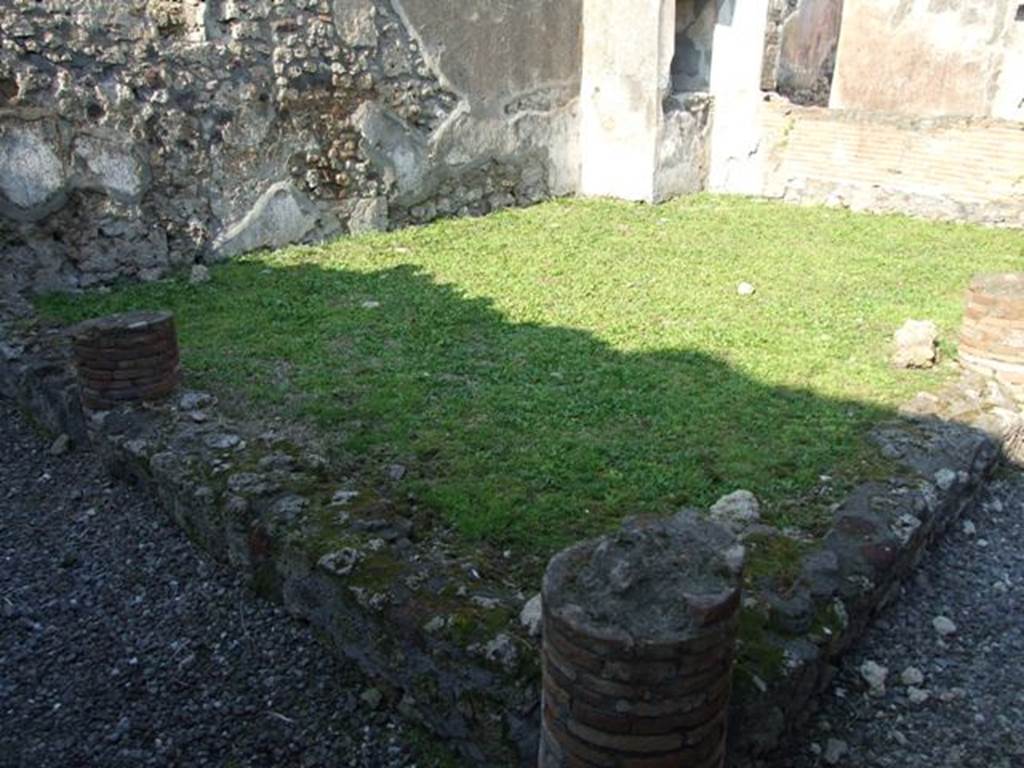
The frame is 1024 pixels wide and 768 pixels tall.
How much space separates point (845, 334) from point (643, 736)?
3497 millimetres

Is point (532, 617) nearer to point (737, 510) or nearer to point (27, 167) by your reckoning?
point (737, 510)

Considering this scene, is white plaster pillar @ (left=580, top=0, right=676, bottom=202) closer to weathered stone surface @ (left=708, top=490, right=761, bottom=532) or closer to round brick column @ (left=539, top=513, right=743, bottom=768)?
weathered stone surface @ (left=708, top=490, right=761, bottom=532)

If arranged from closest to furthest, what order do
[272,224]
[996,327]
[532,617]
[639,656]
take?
1. [639,656]
2. [532,617]
3. [996,327]
4. [272,224]

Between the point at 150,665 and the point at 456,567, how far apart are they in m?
0.95

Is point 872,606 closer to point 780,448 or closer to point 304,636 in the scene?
point 780,448

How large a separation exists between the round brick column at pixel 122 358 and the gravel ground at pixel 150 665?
0.48m

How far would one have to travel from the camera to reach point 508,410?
384 centimetres

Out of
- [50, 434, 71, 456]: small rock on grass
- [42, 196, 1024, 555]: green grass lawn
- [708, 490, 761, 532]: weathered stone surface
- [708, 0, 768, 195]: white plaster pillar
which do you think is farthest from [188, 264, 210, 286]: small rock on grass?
[708, 0, 768, 195]: white plaster pillar

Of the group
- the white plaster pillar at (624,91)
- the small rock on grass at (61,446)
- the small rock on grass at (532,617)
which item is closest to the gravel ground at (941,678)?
the small rock on grass at (532,617)

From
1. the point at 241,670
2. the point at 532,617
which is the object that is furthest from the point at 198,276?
the point at 532,617

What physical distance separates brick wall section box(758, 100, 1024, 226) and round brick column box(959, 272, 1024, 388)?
12.2 feet

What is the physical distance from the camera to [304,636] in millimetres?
2711

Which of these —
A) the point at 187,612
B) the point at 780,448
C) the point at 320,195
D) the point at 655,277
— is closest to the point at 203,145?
the point at 320,195

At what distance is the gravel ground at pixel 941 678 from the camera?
2.32 m
